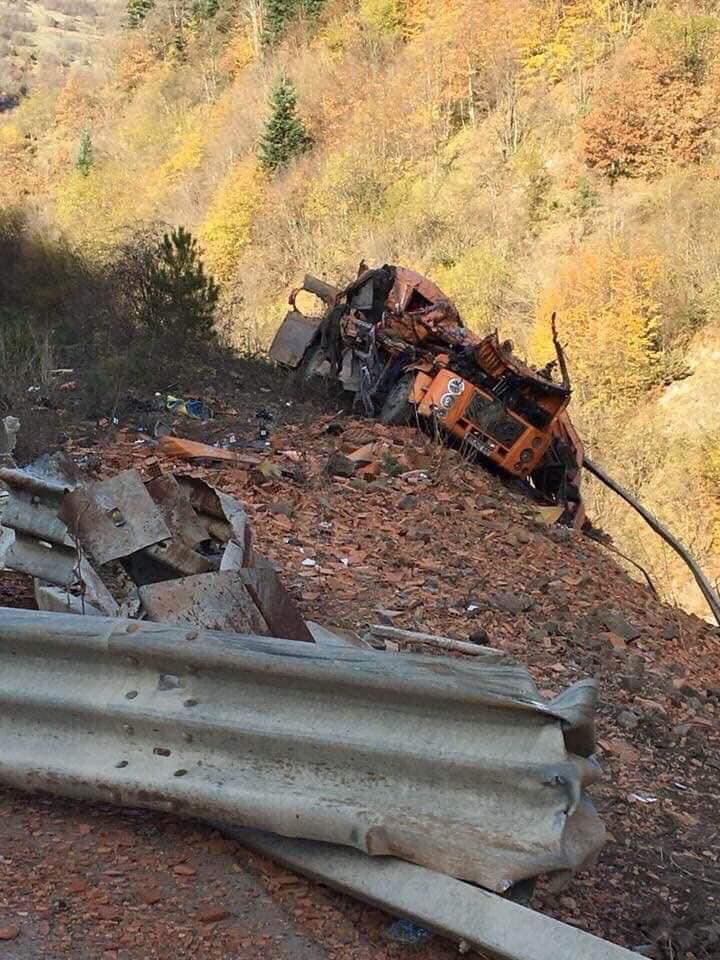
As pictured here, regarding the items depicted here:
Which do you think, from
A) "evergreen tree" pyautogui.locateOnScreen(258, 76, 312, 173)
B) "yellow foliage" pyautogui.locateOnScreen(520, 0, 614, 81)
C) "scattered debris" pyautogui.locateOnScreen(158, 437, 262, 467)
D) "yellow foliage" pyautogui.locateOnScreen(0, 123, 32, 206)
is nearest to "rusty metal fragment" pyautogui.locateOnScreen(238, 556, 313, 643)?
"scattered debris" pyautogui.locateOnScreen(158, 437, 262, 467)

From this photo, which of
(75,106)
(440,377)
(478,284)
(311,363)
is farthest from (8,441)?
(75,106)

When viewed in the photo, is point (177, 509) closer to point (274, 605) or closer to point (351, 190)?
point (274, 605)

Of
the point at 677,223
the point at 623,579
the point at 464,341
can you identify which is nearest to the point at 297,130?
the point at 677,223

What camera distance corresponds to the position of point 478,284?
31.2 m

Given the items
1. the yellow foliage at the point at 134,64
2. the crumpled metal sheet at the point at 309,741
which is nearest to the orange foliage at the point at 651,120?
the crumpled metal sheet at the point at 309,741

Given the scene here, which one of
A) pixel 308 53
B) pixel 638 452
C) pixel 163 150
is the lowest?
pixel 638 452

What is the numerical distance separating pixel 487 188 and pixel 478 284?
566 centimetres

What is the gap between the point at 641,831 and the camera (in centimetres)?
316

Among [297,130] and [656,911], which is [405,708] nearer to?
[656,911]

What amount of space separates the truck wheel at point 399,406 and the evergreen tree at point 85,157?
5472cm

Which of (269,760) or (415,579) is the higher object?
(269,760)

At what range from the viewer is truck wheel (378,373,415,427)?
30.3ft

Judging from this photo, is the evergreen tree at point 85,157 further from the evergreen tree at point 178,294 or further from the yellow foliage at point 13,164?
the evergreen tree at point 178,294

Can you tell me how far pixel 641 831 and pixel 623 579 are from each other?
365 cm
